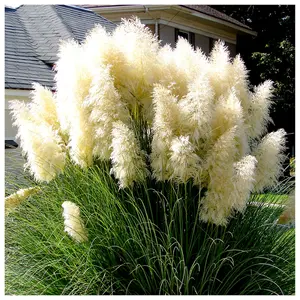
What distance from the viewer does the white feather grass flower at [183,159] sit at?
2396 mm

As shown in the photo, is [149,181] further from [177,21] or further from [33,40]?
[177,21]

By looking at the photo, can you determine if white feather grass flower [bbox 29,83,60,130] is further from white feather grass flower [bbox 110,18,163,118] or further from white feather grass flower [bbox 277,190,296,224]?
white feather grass flower [bbox 277,190,296,224]

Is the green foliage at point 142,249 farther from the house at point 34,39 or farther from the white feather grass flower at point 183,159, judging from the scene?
the house at point 34,39

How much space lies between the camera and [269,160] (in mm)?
2678

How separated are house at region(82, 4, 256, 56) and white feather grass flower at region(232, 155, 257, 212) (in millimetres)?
11892

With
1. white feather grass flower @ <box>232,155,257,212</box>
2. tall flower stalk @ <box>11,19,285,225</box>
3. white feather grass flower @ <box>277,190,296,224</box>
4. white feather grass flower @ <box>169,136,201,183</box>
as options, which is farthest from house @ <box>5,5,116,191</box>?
white feather grass flower @ <box>232,155,257,212</box>

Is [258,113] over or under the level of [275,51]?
under

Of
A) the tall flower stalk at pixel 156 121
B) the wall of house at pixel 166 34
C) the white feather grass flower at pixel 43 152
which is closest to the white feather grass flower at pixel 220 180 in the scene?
the tall flower stalk at pixel 156 121

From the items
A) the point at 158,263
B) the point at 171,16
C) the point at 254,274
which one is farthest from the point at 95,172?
the point at 171,16

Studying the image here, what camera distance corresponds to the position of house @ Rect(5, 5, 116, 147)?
28.2 ft

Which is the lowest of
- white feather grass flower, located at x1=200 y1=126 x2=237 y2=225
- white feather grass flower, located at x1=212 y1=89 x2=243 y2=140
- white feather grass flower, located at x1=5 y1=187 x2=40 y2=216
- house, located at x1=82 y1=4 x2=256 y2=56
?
white feather grass flower, located at x1=5 y1=187 x2=40 y2=216

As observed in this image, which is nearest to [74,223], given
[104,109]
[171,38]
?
[104,109]

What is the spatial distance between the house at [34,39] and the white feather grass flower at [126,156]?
17.7 ft

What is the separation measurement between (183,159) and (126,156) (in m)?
0.26
